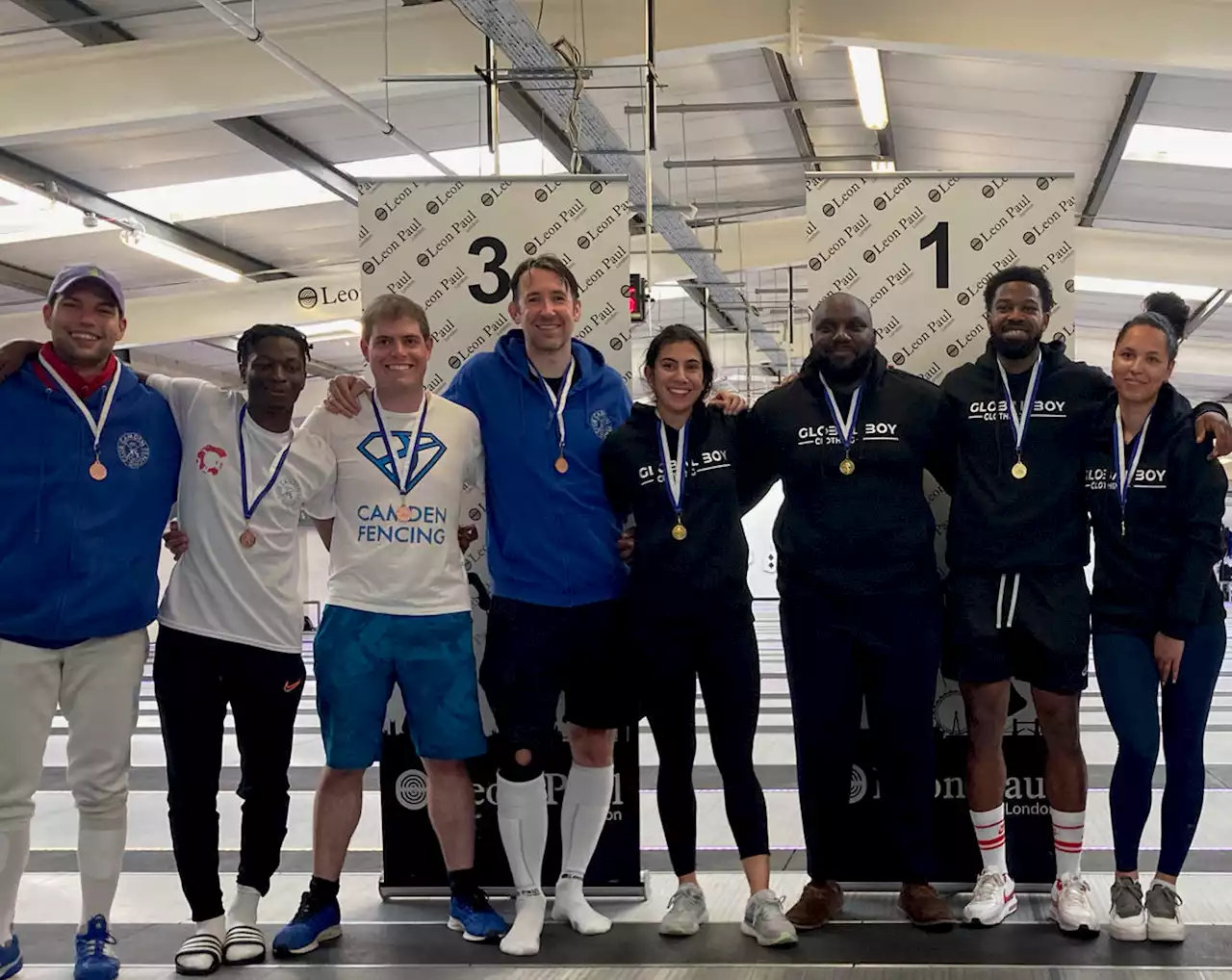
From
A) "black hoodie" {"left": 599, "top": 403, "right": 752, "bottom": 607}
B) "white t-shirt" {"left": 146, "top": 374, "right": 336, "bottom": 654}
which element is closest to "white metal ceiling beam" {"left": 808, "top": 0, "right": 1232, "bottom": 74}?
"black hoodie" {"left": 599, "top": 403, "right": 752, "bottom": 607}

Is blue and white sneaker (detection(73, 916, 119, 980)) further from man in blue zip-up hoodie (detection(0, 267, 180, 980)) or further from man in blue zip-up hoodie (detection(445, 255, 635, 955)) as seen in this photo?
man in blue zip-up hoodie (detection(445, 255, 635, 955))

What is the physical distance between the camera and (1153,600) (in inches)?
125

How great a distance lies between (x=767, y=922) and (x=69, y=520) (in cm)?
207

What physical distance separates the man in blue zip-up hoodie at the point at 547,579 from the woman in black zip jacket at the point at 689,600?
10 cm

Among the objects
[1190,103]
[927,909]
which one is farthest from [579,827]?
[1190,103]

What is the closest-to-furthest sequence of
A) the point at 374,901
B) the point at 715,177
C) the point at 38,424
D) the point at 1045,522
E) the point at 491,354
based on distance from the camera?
the point at 38,424
the point at 1045,522
the point at 491,354
the point at 374,901
the point at 715,177

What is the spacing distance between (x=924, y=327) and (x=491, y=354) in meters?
1.40

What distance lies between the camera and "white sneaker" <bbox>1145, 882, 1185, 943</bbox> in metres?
3.16

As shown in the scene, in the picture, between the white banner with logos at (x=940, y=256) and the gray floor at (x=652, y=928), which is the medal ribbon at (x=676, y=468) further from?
the gray floor at (x=652, y=928)

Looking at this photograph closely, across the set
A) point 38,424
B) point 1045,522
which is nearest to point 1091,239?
point 1045,522

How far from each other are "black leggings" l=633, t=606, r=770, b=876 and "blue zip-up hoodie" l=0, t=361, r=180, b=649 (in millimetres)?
1314

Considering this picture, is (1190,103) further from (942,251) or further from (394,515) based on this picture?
(394,515)

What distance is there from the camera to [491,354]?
3.52m

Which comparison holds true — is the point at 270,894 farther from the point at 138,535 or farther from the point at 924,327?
the point at 924,327
